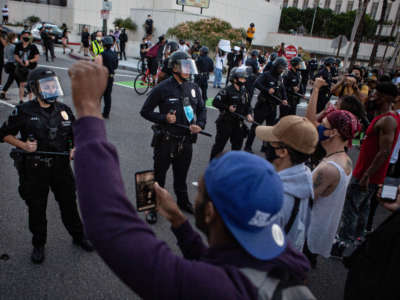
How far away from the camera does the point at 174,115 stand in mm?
4148

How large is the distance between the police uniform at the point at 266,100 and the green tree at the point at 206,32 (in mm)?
17873

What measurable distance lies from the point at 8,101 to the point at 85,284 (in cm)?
783

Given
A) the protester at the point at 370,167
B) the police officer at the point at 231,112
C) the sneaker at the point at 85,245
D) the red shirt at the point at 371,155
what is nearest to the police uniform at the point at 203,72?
the police officer at the point at 231,112

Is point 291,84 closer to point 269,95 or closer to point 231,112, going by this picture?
point 269,95

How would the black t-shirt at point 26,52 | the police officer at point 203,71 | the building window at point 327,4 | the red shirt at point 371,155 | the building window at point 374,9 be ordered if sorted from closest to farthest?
1. the red shirt at point 371,155
2. the black t-shirt at point 26,52
3. the police officer at point 203,71
4. the building window at point 374,9
5. the building window at point 327,4

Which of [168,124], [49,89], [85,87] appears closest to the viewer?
[85,87]

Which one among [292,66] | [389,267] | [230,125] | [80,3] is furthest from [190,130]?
[80,3]

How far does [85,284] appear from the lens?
3.12 meters

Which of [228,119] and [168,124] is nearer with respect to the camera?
[168,124]

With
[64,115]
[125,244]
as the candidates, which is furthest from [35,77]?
[125,244]

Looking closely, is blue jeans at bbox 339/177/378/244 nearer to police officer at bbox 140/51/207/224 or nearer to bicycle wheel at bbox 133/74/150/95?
police officer at bbox 140/51/207/224

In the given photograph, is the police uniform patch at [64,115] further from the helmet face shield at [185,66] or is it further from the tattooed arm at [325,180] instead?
the tattooed arm at [325,180]

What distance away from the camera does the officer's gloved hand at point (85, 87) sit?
97cm

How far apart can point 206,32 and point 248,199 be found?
84.4ft
